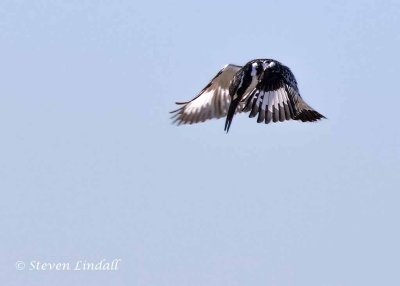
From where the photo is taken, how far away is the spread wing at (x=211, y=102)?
3178 cm

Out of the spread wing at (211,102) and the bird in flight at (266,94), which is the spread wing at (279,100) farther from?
the spread wing at (211,102)

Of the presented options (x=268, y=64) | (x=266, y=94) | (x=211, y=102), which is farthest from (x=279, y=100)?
(x=211, y=102)

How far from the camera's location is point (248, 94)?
98.4 feet

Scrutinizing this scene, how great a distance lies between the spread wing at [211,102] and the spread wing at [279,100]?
1940 mm

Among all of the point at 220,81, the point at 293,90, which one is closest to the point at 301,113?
the point at 293,90

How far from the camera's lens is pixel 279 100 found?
2919 centimetres

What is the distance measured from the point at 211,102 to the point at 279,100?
328 centimetres

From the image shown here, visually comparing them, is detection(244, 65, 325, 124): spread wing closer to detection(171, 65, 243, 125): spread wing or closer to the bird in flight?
the bird in flight

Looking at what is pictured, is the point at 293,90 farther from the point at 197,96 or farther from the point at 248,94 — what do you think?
the point at 197,96

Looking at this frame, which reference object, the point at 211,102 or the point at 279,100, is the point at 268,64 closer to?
the point at 279,100

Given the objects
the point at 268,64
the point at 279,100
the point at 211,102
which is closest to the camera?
the point at 279,100

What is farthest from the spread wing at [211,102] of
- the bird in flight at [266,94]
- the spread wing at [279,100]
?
the spread wing at [279,100]

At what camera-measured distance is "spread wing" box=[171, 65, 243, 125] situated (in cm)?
3178

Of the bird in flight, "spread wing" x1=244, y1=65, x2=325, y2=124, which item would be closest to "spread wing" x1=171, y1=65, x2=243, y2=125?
the bird in flight
